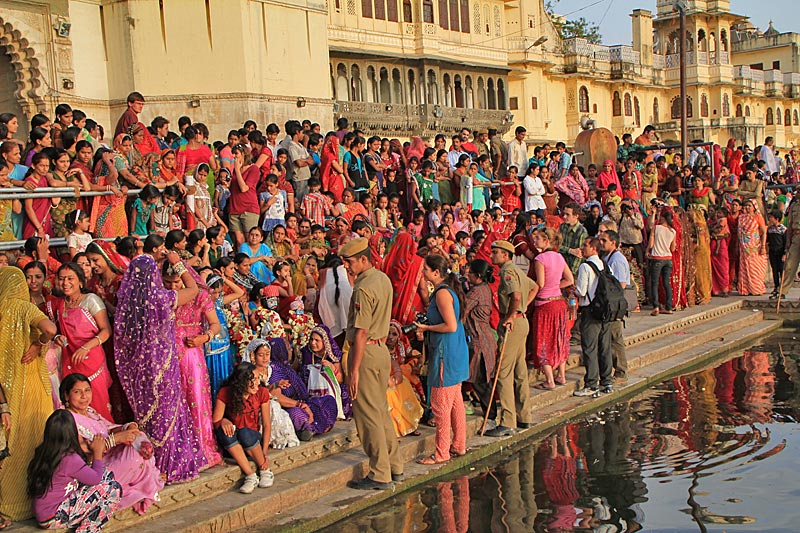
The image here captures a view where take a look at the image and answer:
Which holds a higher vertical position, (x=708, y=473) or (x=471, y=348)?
(x=471, y=348)

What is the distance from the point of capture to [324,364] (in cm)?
759

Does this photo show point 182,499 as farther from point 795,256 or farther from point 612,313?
point 795,256

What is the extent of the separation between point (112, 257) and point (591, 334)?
4.69 metres

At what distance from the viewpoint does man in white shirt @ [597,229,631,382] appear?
9.78 m

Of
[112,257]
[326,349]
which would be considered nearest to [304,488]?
[326,349]

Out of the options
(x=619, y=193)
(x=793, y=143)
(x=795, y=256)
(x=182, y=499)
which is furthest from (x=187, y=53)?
(x=793, y=143)

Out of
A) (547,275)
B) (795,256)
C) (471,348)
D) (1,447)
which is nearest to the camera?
(1,447)

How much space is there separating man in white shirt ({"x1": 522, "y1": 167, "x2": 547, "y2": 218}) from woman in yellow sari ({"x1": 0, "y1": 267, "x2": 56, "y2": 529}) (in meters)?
9.13

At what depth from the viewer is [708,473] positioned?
7262mm

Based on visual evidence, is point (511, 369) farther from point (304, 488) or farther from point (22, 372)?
point (22, 372)

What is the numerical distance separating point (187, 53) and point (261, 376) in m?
10.6

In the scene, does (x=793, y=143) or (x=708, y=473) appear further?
(x=793, y=143)

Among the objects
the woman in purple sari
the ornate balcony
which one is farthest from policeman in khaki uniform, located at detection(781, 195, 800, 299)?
the ornate balcony

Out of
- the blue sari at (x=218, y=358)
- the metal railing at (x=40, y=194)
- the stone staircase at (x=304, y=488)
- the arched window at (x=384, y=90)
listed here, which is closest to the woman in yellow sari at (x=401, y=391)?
the stone staircase at (x=304, y=488)
